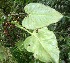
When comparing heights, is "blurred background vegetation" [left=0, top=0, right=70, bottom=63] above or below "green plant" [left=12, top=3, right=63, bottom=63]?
below

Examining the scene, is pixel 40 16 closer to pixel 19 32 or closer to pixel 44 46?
pixel 44 46

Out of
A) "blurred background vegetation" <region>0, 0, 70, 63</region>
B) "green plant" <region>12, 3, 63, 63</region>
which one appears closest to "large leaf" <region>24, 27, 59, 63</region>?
"green plant" <region>12, 3, 63, 63</region>

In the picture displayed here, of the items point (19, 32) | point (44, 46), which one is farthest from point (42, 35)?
point (19, 32)

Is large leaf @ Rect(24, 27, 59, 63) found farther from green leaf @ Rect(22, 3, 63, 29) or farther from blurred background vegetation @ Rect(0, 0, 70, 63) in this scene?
blurred background vegetation @ Rect(0, 0, 70, 63)

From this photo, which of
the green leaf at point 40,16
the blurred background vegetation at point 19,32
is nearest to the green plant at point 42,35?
the green leaf at point 40,16

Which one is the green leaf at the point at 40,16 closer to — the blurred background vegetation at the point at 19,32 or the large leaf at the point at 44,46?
the large leaf at the point at 44,46

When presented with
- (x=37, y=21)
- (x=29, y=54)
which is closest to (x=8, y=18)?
(x=29, y=54)

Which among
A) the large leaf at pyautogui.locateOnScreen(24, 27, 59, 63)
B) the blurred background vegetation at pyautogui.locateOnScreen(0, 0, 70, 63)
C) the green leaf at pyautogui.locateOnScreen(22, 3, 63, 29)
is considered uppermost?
the green leaf at pyautogui.locateOnScreen(22, 3, 63, 29)
